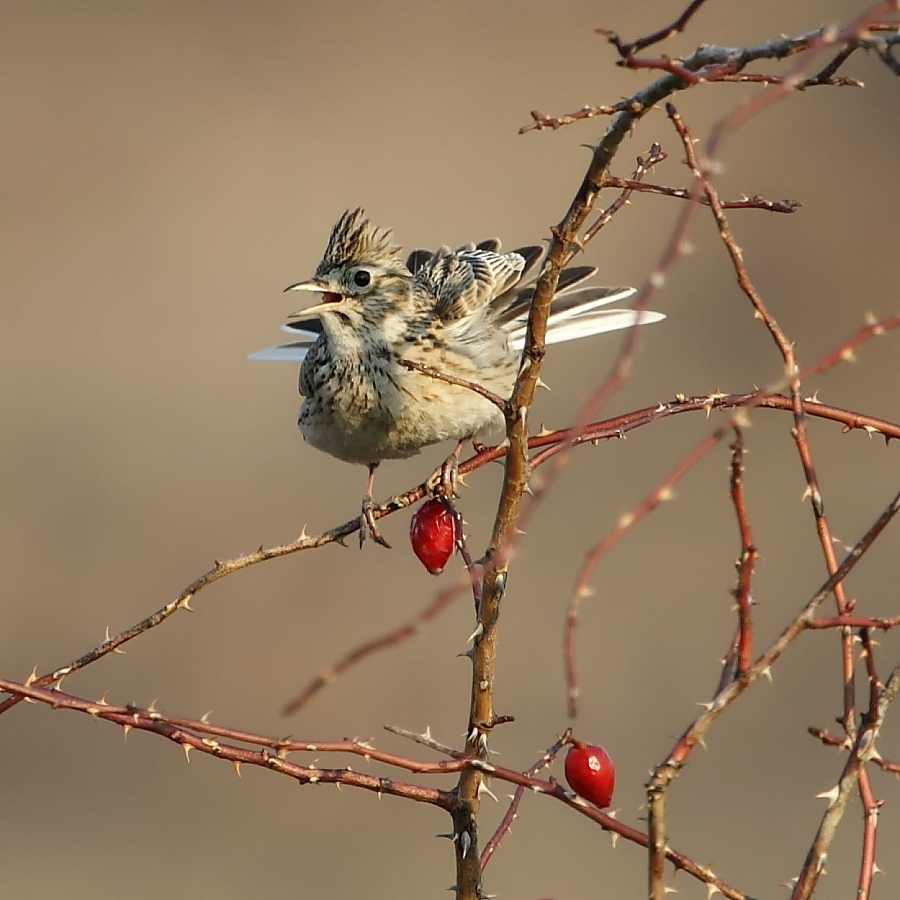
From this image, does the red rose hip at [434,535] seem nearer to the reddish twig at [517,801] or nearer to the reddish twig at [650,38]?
the reddish twig at [517,801]

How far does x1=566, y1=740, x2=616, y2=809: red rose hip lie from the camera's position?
2406 millimetres

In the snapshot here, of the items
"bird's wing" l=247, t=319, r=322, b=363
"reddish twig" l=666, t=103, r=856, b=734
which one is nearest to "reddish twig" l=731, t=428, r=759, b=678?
"reddish twig" l=666, t=103, r=856, b=734

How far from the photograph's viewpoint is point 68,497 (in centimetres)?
1140

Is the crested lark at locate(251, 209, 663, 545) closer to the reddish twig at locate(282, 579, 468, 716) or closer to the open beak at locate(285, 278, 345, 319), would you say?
the open beak at locate(285, 278, 345, 319)

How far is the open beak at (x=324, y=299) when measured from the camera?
4.73 metres

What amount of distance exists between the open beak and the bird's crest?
8 cm

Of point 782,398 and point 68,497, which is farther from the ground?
point 68,497

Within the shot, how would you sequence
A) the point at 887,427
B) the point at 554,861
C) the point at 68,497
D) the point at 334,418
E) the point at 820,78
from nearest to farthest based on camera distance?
the point at 820,78 < the point at 887,427 < the point at 334,418 < the point at 554,861 < the point at 68,497

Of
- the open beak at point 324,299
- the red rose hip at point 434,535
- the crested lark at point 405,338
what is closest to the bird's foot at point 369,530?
the red rose hip at point 434,535

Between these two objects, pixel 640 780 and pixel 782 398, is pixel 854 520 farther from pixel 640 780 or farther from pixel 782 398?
pixel 782 398

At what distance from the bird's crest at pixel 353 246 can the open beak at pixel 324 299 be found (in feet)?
0.28

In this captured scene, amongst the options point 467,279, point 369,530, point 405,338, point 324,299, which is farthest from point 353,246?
point 369,530

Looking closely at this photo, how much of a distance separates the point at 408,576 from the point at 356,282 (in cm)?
571

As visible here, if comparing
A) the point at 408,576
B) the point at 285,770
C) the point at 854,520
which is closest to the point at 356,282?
the point at 285,770
